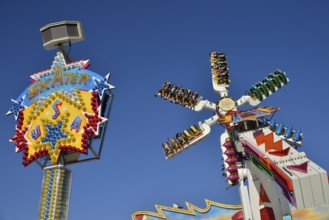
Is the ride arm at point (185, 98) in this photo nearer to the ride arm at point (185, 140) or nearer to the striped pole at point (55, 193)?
the ride arm at point (185, 140)

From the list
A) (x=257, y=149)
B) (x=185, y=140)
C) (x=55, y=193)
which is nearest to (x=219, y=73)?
(x=185, y=140)

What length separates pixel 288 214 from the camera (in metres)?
20.4

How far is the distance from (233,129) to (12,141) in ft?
38.7

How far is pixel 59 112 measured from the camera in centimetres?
2481

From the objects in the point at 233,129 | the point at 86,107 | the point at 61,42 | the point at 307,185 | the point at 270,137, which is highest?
the point at 61,42

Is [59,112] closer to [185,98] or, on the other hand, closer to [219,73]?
[185,98]

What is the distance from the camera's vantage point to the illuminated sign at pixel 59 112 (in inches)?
942

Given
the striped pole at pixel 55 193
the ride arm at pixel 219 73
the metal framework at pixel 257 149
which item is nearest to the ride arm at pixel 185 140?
the metal framework at pixel 257 149

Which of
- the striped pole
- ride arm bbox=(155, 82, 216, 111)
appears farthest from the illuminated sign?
ride arm bbox=(155, 82, 216, 111)

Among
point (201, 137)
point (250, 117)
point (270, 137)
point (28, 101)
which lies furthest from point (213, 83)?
point (28, 101)

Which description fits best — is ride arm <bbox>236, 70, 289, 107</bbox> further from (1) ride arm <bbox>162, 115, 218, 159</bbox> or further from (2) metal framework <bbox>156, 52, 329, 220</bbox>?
(1) ride arm <bbox>162, 115, 218, 159</bbox>

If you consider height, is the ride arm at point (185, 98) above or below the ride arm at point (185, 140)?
above

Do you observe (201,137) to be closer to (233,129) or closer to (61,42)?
(233,129)

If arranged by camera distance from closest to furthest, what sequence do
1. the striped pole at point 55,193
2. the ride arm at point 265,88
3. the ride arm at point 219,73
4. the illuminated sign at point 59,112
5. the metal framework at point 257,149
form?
the metal framework at point 257,149, the striped pole at point 55,193, the ride arm at point 265,88, the illuminated sign at point 59,112, the ride arm at point 219,73
